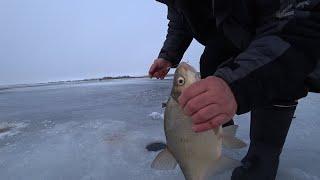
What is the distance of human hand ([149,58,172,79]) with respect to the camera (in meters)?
2.91

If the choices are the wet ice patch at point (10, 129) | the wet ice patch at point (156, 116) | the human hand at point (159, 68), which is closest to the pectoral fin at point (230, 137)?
the human hand at point (159, 68)

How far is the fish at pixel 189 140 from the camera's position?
1.57m

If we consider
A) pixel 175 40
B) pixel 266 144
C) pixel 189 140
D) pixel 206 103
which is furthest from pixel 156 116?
pixel 206 103

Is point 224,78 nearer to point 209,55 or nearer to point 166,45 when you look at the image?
point 209,55

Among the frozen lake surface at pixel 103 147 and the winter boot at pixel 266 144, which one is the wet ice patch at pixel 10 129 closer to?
the frozen lake surface at pixel 103 147

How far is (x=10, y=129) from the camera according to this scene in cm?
428

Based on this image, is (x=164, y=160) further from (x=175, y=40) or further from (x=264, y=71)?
(x=175, y=40)

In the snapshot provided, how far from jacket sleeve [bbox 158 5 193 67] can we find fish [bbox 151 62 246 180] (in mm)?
1478

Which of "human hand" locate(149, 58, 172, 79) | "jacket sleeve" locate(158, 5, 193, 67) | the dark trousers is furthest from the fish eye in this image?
"jacket sleeve" locate(158, 5, 193, 67)

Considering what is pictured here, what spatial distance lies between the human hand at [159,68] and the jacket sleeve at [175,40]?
0.23 ft

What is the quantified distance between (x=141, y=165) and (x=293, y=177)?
0.89 m

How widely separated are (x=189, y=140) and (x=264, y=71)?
1.22ft

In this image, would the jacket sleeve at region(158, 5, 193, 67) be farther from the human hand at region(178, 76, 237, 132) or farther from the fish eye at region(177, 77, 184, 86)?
the human hand at region(178, 76, 237, 132)

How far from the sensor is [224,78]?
4.99 ft
